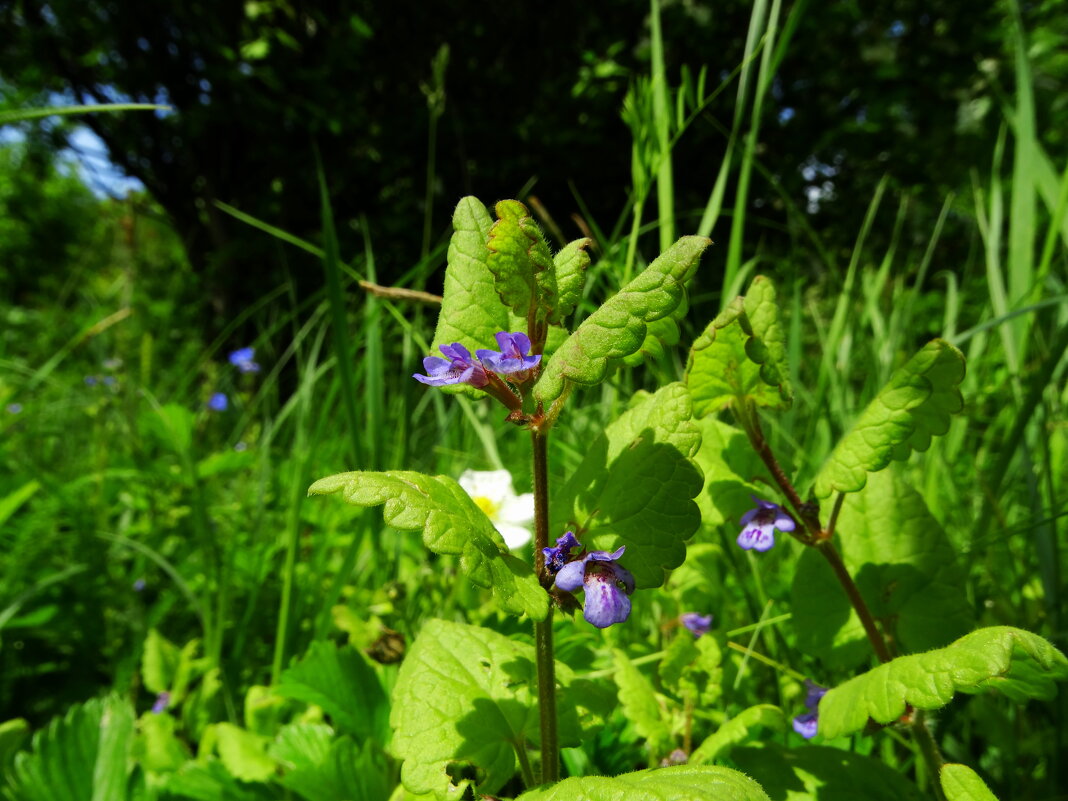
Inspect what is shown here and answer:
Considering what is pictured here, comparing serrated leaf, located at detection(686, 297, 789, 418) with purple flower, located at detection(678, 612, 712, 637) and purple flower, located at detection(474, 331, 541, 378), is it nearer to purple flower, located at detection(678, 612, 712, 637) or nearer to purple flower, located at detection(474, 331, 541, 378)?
purple flower, located at detection(474, 331, 541, 378)

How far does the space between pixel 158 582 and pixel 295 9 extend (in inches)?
225

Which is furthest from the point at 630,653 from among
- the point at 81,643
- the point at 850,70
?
the point at 850,70

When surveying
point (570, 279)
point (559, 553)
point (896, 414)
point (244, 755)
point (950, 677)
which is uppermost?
point (570, 279)

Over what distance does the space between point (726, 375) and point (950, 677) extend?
11.8 inches

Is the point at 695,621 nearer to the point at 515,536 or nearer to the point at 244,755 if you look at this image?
the point at 515,536

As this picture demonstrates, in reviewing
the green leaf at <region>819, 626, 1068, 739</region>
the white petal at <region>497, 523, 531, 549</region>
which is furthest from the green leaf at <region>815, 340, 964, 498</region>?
the white petal at <region>497, 523, 531, 549</region>

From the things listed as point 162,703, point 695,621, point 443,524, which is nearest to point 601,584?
point 443,524

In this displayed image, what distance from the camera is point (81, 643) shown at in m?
1.46

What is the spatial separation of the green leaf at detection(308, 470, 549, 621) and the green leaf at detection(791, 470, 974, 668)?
410 millimetres

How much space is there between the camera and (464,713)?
2.14 feet

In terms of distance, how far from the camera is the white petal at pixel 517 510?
117 cm

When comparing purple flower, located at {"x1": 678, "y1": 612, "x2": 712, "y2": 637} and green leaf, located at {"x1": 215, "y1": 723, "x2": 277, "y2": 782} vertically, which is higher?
purple flower, located at {"x1": 678, "y1": 612, "x2": 712, "y2": 637}

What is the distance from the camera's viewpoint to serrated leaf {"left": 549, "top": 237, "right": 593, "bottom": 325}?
58cm

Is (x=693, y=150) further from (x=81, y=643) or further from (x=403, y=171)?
(x=81, y=643)
